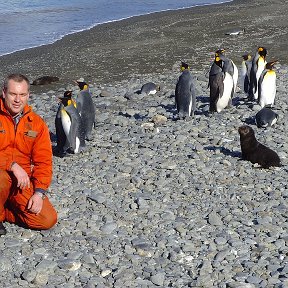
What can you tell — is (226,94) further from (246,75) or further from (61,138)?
(61,138)

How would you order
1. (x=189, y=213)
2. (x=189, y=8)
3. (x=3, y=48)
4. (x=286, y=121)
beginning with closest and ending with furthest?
(x=189, y=213) < (x=286, y=121) < (x=3, y=48) < (x=189, y=8)

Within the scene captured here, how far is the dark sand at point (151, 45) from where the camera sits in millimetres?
13953

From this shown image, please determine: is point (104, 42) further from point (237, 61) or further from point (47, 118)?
point (47, 118)

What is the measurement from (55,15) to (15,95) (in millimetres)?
18755

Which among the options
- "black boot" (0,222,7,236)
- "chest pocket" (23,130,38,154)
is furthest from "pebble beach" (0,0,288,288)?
"chest pocket" (23,130,38,154)

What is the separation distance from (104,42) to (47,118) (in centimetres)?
803

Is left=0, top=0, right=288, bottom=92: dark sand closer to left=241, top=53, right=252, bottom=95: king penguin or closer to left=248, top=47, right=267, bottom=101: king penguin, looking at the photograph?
left=241, top=53, right=252, bottom=95: king penguin

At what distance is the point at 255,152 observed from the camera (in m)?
7.17

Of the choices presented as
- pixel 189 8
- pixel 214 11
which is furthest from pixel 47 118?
pixel 189 8

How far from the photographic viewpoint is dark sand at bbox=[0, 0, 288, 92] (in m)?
14.0

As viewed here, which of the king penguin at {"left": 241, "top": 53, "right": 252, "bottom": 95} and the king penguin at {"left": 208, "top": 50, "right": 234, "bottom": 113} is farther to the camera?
the king penguin at {"left": 241, "top": 53, "right": 252, "bottom": 95}

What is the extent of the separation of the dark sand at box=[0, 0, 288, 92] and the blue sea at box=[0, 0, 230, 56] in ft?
2.90

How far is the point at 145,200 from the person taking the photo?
6.22 meters

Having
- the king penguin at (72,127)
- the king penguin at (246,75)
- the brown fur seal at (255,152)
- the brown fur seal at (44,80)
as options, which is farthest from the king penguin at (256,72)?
the brown fur seal at (44,80)
